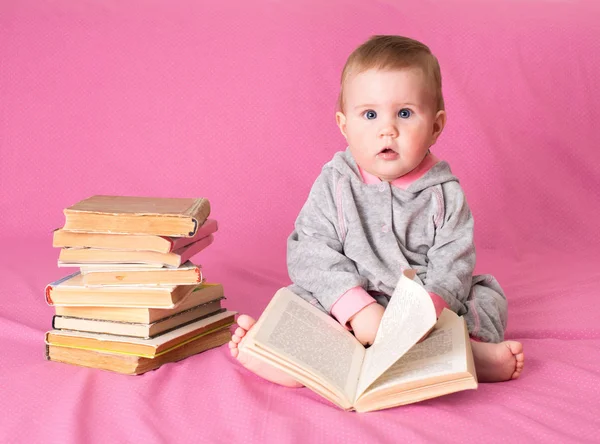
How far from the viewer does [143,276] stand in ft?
4.41

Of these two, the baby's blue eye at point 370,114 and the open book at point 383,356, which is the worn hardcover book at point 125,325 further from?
the baby's blue eye at point 370,114

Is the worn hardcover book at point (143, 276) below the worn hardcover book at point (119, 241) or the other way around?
below

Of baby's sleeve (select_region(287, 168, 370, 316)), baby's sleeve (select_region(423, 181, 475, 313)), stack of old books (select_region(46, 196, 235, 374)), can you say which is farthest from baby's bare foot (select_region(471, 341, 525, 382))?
stack of old books (select_region(46, 196, 235, 374))

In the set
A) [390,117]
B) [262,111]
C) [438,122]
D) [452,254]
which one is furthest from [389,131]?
[262,111]

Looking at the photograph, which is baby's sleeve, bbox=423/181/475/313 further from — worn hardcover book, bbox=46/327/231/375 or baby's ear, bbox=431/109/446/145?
worn hardcover book, bbox=46/327/231/375

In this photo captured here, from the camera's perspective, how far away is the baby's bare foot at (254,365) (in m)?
1.26

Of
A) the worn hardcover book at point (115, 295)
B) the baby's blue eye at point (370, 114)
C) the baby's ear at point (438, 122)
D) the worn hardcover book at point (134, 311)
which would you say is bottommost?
the worn hardcover book at point (134, 311)

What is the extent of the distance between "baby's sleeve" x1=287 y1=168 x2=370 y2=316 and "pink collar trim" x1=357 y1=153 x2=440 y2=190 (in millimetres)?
59

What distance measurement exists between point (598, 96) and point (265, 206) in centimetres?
96

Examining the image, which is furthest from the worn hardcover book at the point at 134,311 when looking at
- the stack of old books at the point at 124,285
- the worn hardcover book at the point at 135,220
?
the worn hardcover book at the point at 135,220

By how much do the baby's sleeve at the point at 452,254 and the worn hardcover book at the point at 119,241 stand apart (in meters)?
0.44

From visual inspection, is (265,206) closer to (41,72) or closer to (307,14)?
(307,14)

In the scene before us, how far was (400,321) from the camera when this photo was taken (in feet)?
3.95

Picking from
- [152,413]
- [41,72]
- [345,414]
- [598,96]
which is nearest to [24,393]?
[152,413]
